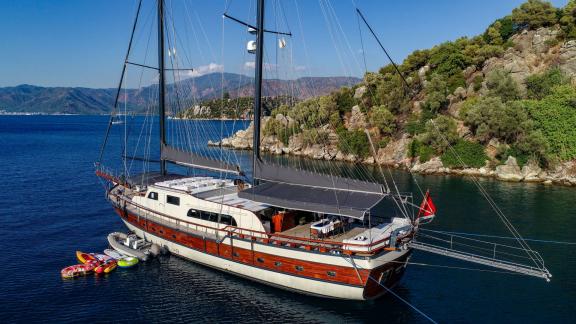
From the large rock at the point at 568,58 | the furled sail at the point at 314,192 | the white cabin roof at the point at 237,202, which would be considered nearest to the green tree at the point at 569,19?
the large rock at the point at 568,58

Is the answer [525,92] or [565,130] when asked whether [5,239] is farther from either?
[525,92]

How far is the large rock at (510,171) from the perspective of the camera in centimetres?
6159

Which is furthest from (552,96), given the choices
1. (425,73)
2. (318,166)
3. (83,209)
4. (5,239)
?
(5,239)

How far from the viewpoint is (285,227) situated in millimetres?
26203

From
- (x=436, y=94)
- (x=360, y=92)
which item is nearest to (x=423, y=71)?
(x=360, y=92)

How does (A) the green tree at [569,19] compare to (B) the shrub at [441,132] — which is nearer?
(B) the shrub at [441,132]

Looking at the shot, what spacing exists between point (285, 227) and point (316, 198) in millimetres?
3416

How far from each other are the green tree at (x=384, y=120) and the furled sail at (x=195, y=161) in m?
56.7

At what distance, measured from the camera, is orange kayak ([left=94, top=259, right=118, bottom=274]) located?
27.3m

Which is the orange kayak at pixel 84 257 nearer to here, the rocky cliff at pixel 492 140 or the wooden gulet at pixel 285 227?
the wooden gulet at pixel 285 227

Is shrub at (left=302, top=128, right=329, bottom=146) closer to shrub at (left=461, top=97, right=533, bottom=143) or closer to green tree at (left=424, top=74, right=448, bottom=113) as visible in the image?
green tree at (left=424, top=74, right=448, bottom=113)

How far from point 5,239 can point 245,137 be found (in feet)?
252

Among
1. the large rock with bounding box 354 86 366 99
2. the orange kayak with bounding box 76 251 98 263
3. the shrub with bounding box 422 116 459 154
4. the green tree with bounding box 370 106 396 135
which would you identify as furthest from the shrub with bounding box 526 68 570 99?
the orange kayak with bounding box 76 251 98 263

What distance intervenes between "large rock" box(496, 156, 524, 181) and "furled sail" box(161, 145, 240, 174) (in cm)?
4857
